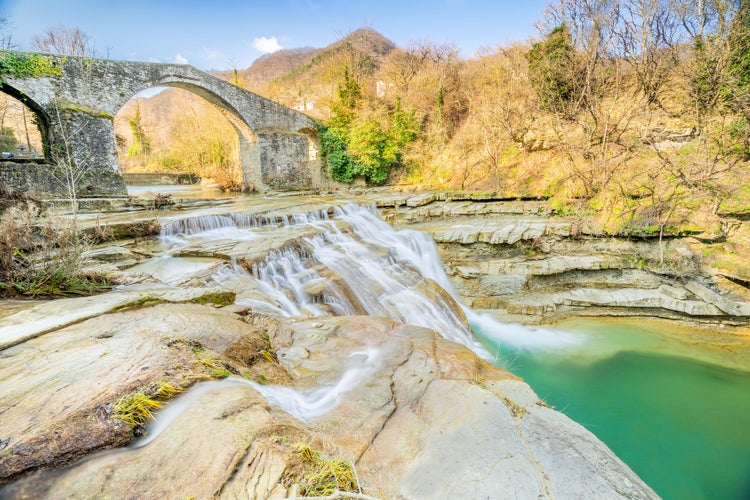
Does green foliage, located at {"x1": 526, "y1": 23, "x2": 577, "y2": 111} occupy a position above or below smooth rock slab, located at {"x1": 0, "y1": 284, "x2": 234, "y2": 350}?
above

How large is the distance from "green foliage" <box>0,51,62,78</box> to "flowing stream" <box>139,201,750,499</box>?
26.4 ft

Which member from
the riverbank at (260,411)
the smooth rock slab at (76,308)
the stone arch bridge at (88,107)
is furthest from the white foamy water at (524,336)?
the stone arch bridge at (88,107)

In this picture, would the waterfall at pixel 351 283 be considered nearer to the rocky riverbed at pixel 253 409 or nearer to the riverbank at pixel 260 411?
the rocky riverbed at pixel 253 409

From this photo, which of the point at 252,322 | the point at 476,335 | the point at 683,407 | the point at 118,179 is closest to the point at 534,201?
the point at 476,335

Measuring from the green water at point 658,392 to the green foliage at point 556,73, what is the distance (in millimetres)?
8292

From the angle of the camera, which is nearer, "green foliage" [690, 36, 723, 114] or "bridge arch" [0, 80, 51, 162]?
"green foliage" [690, 36, 723, 114]

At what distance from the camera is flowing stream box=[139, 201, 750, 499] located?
3.96m

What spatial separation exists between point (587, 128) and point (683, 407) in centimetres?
874

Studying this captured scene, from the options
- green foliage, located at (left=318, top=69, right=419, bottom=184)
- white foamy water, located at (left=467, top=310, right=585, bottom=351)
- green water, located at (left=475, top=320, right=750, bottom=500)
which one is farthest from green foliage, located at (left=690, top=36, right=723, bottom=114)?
green foliage, located at (left=318, top=69, right=419, bottom=184)

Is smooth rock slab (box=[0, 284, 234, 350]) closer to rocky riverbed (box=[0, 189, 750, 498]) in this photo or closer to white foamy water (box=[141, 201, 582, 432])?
rocky riverbed (box=[0, 189, 750, 498])

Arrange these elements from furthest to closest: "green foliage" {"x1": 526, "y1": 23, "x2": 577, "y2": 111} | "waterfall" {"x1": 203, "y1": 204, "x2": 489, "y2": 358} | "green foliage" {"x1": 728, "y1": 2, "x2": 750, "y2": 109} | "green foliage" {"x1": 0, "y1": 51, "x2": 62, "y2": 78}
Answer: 1. "green foliage" {"x1": 526, "y1": 23, "x2": 577, "y2": 111}
2. "green foliage" {"x1": 0, "y1": 51, "x2": 62, "y2": 78}
3. "green foliage" {"x1": 728, "y1": 2, "x2": 750, "y2": 109}
4. "waterfall" {"x1": 203, "y1": 204, "x2": 489, "y2": 358}

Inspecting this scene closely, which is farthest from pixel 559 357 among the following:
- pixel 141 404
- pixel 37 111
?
pixel 37 111

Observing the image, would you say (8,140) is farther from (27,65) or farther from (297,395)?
(297,395)

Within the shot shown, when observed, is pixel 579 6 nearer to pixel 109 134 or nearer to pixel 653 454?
pixel 653 454
